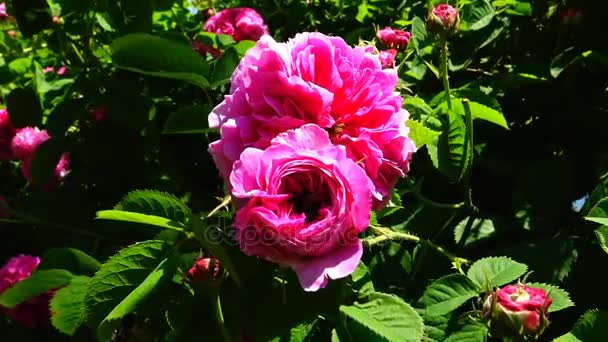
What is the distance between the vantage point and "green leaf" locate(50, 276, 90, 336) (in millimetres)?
1135

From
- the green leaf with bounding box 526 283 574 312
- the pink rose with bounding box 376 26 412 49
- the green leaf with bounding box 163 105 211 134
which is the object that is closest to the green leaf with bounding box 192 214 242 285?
the green leaf with bounding box 163 105 211 134

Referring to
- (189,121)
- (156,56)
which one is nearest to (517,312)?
(189,121)

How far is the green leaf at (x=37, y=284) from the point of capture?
48.3 inches

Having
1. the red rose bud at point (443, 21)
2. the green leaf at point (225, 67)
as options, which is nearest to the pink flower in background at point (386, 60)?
the red rose bud at point (443, 21)

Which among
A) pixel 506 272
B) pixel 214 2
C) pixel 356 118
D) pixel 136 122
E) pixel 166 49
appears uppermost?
pixel 356 118

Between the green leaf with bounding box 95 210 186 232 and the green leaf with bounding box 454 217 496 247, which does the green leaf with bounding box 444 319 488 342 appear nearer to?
the green leaf with bounding box 454 217 496 247

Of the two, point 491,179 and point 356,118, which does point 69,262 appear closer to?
point 356,118

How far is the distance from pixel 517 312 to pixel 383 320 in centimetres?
19

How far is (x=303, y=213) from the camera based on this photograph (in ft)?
2.60

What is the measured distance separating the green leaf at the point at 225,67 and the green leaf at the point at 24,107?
3.16ft

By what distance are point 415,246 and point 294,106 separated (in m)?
0.64

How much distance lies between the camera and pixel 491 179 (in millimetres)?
1748

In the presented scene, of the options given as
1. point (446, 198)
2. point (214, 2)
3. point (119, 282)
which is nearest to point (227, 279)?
point (119, 282)

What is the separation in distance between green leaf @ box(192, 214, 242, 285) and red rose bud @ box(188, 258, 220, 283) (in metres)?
0.03
